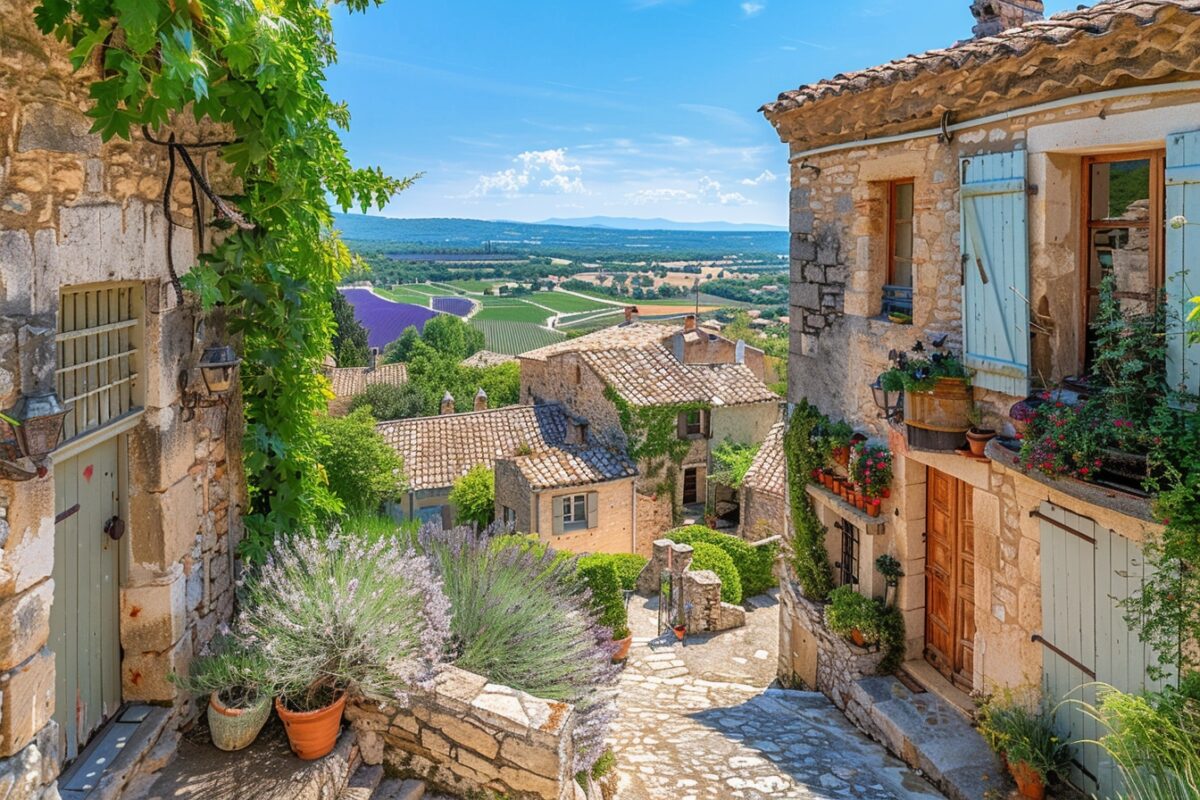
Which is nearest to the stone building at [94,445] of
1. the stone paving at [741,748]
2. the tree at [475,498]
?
the stone paving at [741,748]

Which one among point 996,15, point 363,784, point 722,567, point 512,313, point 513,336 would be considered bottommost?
point 722,567

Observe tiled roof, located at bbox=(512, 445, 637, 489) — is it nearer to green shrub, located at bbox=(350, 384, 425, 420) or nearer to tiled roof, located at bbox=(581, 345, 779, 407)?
tiled roof, located at bbox=(581, 345, 779, 407)

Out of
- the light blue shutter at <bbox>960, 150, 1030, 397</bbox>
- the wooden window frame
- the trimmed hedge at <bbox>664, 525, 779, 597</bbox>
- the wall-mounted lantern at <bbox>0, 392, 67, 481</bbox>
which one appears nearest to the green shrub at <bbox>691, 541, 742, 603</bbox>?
the trimmed hedge at <bbox>664, 525, 779, 597</bbox>

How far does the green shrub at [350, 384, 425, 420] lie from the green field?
2479 cm

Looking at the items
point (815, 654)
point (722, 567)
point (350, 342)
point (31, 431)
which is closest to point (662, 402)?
point (722, 567)

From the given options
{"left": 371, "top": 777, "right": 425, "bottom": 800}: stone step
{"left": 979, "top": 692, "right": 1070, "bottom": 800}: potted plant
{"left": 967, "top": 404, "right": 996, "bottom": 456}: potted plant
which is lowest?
{"left": 979, "top": 692, "right": 1070, "bottom": 800}: potted plant

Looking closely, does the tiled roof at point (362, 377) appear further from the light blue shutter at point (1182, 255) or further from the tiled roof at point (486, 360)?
the light blue shutter at point (1182, 255)

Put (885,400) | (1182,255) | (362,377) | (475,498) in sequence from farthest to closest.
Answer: (362,377) < (475,498) < (885,400) < (1182,255)

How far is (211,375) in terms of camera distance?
4742mm

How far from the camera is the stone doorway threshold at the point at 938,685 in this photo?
21.8ft

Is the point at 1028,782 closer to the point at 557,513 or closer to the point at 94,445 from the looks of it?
the point at 94,445

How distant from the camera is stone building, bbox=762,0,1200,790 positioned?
15.3 feet

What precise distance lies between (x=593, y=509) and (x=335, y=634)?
1589 cm

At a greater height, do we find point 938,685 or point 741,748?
point 938,685
